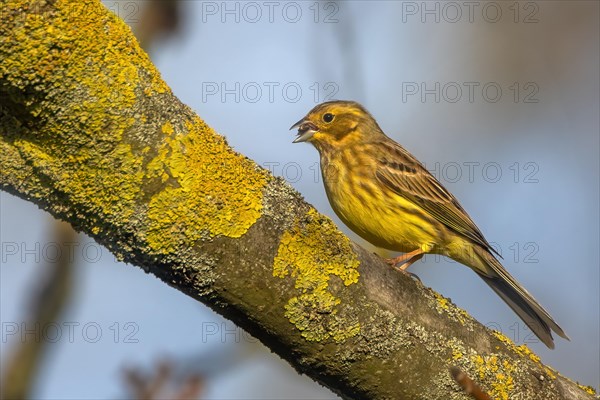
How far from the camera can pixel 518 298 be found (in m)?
6.50

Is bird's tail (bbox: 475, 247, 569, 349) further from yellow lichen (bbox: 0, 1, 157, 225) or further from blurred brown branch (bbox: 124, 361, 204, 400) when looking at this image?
yellow lichen (bbox: 0, 1, 157, 225)

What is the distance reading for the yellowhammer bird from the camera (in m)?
6.58

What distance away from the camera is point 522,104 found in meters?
10.9

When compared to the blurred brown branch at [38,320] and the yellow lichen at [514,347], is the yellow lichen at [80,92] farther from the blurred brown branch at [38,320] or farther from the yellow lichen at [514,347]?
the blurred brown branch at [38,320]

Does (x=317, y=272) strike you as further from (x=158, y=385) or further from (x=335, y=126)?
(x=335, y=126)

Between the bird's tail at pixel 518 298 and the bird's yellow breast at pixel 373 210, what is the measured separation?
45 centimetres

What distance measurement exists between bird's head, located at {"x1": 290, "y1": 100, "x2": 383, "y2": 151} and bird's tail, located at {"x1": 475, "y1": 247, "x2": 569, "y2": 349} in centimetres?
144

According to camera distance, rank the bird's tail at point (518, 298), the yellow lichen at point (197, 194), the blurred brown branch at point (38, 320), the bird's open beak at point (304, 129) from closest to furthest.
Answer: the yellow lichen at point (197, 194), the blurred brown branch at point (38, 320), the bird's tail at point (518, 298), the bird's open beak at point (304, 129)

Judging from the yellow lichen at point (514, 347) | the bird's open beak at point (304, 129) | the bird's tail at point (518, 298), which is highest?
the bird's open beak at point (304, 129)

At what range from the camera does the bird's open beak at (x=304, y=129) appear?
7.36 metres

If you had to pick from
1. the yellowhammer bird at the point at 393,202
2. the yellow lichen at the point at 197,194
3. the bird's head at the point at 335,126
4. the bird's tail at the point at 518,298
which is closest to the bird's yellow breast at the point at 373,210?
the yellowhammer bird at the point at 393,202

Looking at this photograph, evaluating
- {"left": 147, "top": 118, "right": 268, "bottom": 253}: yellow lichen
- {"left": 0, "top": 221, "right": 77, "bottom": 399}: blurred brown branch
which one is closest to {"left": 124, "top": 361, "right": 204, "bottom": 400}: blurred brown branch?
{"left": 0, "top": 221, "right": 77, "bottom": 399}: blurred brown branch

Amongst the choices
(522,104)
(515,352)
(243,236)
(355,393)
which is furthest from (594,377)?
(243,236)

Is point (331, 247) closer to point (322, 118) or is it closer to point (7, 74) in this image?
point (7, 74)
